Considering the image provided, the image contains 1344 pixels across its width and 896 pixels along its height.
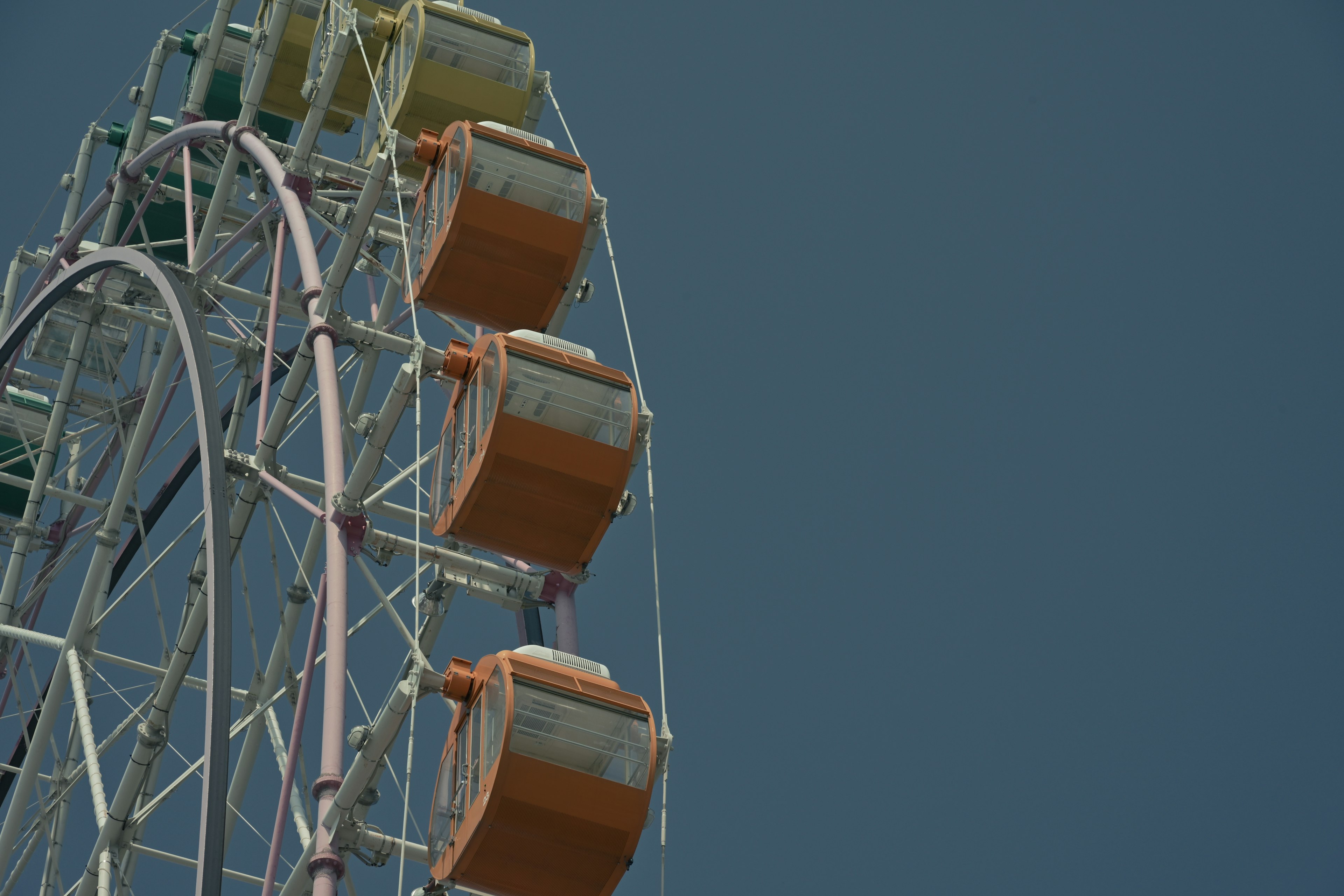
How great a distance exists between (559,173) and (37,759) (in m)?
10.6

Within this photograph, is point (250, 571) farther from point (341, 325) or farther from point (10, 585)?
point (341, 325)

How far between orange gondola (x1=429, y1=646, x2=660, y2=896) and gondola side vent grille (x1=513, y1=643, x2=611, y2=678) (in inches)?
15.4

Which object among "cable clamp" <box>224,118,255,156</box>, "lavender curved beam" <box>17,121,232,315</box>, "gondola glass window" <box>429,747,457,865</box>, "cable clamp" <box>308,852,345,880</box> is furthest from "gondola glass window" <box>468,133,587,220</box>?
"lavender curved beam" <box>17,121,232,315</box>

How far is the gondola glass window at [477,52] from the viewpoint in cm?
1725

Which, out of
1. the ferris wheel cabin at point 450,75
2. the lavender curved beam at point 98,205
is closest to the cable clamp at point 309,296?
the ferris wheel cabin at point 450,75

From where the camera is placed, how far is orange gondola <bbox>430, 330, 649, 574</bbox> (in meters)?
14.2

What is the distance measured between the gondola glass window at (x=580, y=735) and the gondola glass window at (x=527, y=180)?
208 inches

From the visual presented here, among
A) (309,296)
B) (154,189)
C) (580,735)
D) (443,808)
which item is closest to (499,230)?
(309,296)

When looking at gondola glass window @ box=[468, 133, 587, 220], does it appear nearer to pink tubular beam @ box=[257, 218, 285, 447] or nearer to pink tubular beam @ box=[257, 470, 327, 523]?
pink tubular beam @ box=[257, 218, 285, 447]

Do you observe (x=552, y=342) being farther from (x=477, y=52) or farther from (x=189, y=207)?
(x=189, y=207)

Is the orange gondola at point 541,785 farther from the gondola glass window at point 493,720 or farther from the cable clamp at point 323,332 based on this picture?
the cable clamp at point 323,332

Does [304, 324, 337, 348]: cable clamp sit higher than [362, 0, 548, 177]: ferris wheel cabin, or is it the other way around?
[362, 0, 548, 177]: ferris wheel cabin

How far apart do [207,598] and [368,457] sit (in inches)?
78.2

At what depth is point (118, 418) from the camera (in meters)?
22.2
